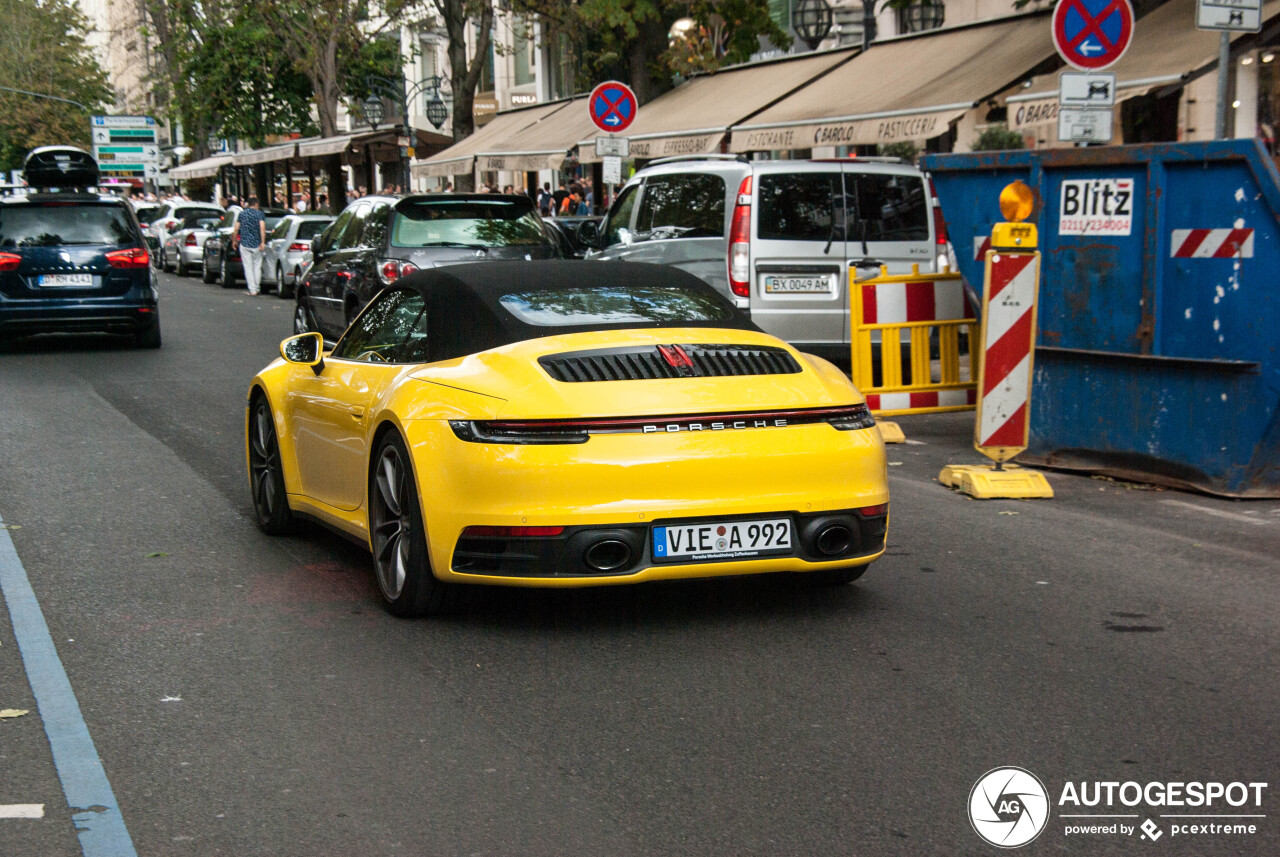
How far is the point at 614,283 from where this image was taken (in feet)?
21.2

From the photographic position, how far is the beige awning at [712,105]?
74.7 ft

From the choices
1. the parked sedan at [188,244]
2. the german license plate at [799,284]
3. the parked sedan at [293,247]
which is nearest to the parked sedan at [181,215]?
the parked sedan at [188,244]

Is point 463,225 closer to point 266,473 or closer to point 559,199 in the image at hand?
point 266,473

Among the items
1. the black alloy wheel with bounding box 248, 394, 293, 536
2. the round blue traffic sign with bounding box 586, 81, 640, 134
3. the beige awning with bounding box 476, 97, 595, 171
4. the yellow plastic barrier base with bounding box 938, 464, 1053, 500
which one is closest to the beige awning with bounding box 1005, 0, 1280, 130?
the round blue traffic sign with bounding box 586, 81, 640, 134

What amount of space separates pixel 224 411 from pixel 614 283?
6.85m

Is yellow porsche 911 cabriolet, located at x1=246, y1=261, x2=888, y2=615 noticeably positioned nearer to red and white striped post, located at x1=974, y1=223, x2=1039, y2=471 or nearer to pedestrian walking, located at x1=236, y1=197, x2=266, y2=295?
red and white striped post, located at x1=974, y1=223, x2=1039, y2=471

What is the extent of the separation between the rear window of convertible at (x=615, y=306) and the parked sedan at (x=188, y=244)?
106 feet

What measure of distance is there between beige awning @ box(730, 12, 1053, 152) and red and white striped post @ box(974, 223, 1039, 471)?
887cm

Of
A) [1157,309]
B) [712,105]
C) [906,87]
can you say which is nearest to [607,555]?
[1157,309]

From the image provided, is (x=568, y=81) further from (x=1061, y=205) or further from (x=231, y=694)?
(x=231, y=694)

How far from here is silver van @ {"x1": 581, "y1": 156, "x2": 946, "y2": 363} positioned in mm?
13320

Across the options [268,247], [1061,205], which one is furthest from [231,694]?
[268,247]

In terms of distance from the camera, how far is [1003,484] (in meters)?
8.60

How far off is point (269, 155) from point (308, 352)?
4390cm
